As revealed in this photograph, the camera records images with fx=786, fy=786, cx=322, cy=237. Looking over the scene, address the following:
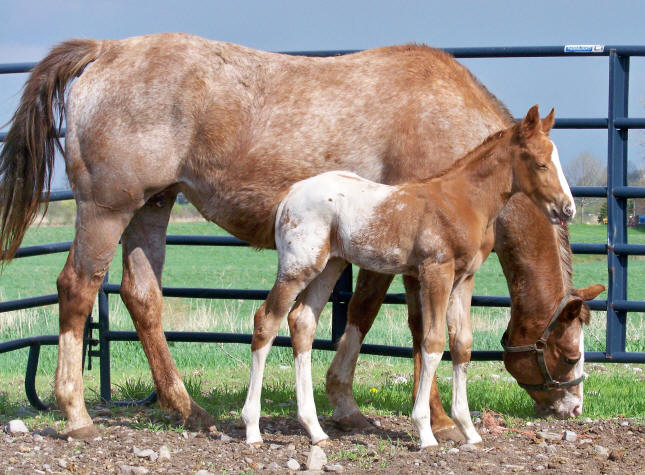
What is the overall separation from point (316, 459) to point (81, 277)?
5.81ft

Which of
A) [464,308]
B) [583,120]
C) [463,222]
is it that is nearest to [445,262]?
[463,222]

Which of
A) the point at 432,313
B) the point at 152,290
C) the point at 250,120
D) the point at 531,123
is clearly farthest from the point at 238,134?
the point at 531,123

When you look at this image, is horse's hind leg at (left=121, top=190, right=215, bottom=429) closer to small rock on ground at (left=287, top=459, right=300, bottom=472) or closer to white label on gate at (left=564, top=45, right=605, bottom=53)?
small rock on ground at (left=287, top=459, right=300, bottom=472)

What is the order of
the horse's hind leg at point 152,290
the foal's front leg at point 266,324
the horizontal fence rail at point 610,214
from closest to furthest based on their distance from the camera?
the foal's front leg at point 266,324, the horse's hind leg at point 152,290, the horizontal fence rail at point 610,214

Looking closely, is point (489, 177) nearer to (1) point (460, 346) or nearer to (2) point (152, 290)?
(1) point (460, 346)

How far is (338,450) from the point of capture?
3.91m

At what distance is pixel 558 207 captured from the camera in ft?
11.7

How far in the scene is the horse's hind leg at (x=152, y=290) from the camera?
188 inches

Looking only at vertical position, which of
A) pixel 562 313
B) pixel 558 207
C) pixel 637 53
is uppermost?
pixel 637 53

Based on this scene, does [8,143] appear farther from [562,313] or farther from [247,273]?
[247,273]

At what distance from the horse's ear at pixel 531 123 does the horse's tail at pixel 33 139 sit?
262 centimetres

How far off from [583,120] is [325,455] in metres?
2.74

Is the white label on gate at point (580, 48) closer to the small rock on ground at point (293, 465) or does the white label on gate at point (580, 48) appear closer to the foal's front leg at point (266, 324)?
the foal's front leg at point (266, 324)

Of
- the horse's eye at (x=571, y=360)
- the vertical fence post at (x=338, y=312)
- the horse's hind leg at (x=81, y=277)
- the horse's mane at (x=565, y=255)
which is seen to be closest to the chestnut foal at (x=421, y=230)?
the horse's mane at (x=565, y=255)
